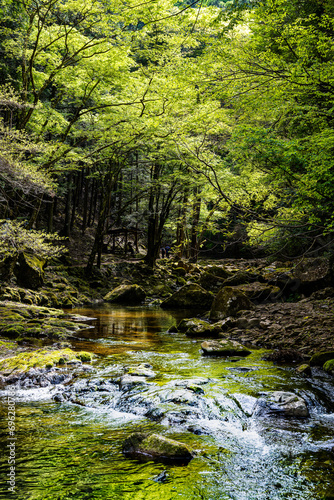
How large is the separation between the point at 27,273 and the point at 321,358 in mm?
11825

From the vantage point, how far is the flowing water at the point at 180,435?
10.7 feet

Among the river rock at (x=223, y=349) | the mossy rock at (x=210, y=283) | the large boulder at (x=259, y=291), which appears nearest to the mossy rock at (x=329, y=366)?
the river rock at (x=223, y=349)

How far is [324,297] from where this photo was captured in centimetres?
1145

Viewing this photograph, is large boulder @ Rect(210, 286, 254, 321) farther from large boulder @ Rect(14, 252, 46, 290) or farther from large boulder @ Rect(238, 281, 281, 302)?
large boulder @ Rect(14, 252, 46, 290)

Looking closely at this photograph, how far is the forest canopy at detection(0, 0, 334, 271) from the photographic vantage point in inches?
241

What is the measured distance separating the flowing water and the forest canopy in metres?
2.36

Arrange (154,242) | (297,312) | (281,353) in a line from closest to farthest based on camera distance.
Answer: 1. (281,353)
2. (297,312)
3. (154,242)

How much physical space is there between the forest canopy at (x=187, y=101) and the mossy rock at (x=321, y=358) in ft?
7.69

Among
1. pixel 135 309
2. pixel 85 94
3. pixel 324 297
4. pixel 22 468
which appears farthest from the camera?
pixel 135 309

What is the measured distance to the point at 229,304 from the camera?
1262 centimetres

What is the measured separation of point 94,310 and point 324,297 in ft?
29.7

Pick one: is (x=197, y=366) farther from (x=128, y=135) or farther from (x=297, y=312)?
(x=128, y=135)

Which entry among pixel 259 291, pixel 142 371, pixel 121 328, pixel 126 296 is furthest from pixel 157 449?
pixel 126 296

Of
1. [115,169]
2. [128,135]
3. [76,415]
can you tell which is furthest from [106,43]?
[76,415]
